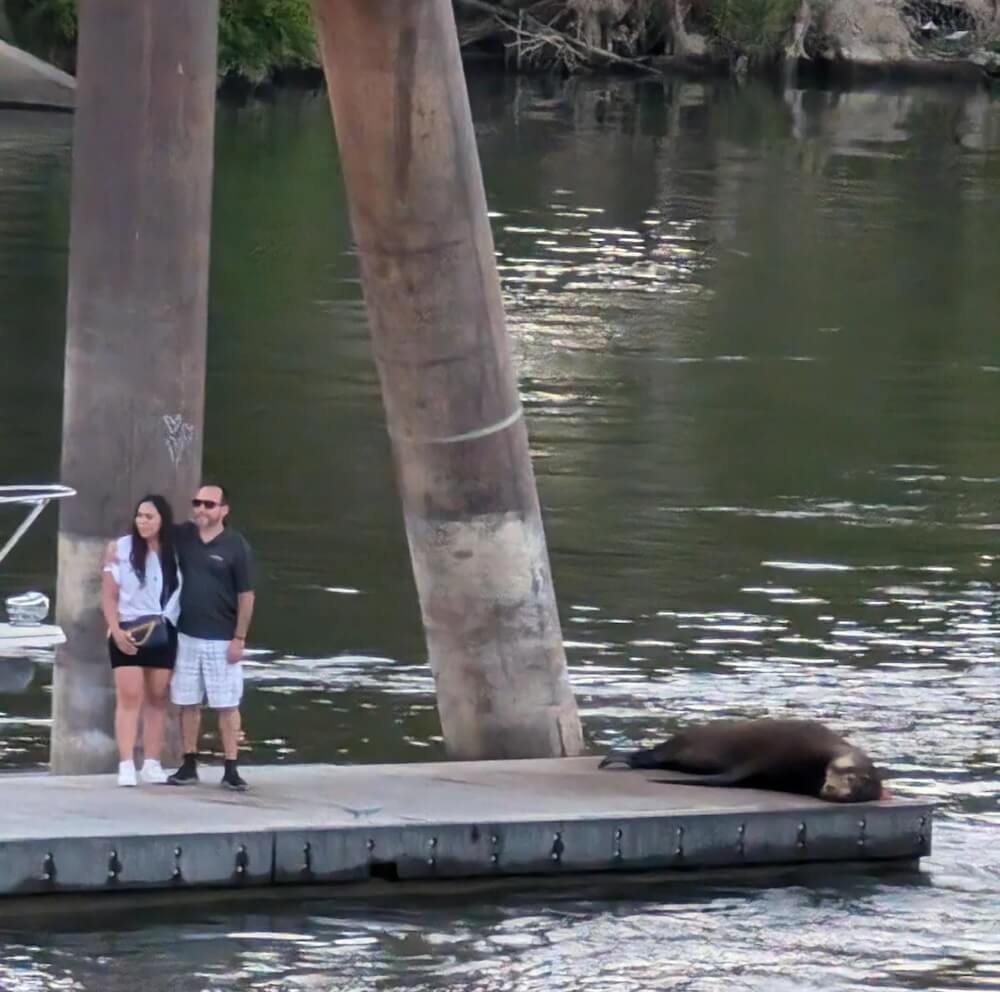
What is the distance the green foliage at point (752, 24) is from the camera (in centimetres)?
8194

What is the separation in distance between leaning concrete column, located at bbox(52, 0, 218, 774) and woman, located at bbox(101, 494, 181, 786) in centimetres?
44

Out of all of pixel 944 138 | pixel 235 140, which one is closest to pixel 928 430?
pixel 235 140

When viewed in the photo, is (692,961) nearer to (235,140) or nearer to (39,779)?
(39,779)

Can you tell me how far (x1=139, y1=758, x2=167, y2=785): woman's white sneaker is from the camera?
12566 millimetres

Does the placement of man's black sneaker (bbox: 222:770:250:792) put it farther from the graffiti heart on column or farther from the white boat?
the graffiti heart on column

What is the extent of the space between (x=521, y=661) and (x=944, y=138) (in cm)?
5123

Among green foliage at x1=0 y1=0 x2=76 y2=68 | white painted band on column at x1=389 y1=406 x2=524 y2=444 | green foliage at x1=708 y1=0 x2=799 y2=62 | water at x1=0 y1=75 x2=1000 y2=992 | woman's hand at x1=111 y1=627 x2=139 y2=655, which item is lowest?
water at x1=0 y1=75 x2=1000 y2=992

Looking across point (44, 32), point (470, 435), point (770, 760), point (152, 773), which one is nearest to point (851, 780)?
point (770, 760)

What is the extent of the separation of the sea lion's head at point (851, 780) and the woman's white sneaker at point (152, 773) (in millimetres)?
3137

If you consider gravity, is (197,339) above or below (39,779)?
above

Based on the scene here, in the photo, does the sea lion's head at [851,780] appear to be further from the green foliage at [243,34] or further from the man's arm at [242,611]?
the green foliage at [243,34]

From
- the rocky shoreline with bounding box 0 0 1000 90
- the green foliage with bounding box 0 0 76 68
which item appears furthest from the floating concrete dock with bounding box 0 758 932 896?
the rocky shoreline with bounding box 0 0 1000 90

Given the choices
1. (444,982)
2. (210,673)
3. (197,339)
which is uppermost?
(197,339)

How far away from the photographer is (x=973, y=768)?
1480 centimetres
